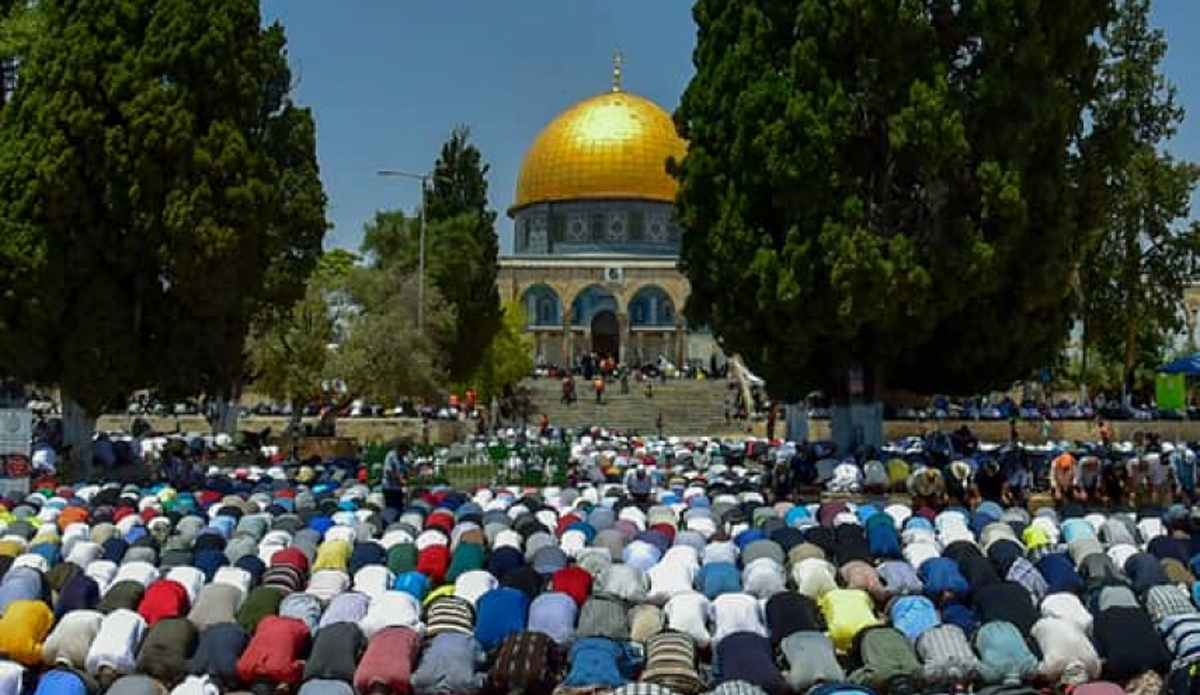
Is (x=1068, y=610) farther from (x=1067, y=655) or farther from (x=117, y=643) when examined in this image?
(x=117, y=643)

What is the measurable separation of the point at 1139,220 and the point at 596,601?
25.3 metres

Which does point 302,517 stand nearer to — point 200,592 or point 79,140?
point 200,592

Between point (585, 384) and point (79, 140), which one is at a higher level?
point (79, 140)

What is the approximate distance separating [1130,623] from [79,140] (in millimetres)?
16847

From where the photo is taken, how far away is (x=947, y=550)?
11.3 metres

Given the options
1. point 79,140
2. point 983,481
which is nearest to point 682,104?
point 983,481

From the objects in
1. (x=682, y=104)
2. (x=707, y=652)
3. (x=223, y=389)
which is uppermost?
(x=682, y=104)

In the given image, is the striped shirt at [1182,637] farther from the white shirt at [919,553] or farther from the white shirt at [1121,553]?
the white shirt at [919,553]

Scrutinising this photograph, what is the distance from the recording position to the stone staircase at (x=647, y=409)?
122 feet

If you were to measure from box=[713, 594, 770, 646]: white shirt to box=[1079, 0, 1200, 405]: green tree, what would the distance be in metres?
22.0

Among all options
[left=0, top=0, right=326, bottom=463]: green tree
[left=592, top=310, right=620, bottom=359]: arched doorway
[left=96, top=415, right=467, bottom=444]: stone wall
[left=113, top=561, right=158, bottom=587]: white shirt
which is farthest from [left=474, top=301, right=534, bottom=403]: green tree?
[left=113, top=561, right=158, bottom=587]: white shirt

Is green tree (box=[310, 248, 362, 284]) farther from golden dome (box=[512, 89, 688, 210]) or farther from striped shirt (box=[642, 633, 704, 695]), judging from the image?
striped shirt (box=[642, 633, 704, 695])

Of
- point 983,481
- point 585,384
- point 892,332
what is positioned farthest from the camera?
point 585,384

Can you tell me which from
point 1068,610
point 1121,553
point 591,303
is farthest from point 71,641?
point 591,303
